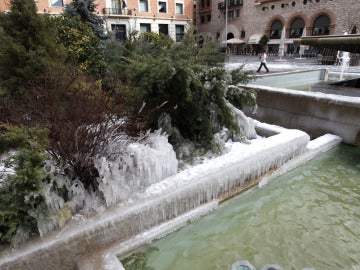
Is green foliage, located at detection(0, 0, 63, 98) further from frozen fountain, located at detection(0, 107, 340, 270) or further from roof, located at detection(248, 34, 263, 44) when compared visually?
roof, located at detection(248, 34, 263, 44)

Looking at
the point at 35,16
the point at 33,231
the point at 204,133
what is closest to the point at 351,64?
the point at 204,133

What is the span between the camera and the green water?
2.47 meters

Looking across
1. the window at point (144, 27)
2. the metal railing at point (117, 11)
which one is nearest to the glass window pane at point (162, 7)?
the window at point (144, 27)

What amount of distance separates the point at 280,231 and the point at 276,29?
3263 cm

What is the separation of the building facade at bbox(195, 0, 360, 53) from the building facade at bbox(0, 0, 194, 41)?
4257 mm

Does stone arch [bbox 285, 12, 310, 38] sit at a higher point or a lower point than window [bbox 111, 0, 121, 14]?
Answer: lower

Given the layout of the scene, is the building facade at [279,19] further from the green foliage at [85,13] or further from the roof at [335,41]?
the roof at [335,41]

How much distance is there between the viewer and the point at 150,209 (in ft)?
8.52

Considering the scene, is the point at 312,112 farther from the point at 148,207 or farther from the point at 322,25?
the point at 322,25

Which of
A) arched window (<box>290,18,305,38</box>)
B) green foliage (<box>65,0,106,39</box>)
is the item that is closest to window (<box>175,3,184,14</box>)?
arched window (<box>290,18,305,38</box>)

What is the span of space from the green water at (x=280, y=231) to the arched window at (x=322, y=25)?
28.0 metres

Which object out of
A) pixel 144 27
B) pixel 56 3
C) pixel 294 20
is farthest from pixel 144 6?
pixel 294 20

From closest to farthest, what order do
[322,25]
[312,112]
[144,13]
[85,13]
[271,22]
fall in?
[312,112] < [85,13] < [322,25] < [144,13] < [271,22]

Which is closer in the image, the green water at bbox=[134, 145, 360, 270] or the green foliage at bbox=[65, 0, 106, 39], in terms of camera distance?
the green water at bbox=[134, 145, 360, 270]
